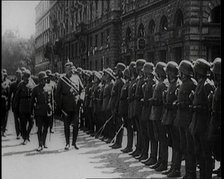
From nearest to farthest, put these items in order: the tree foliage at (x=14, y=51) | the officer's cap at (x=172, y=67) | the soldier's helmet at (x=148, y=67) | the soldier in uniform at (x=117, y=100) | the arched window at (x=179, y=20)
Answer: the tree foliage at (x=14, y=51)
the officer's cap at (x=172, y=67)
the soldier's helmet at (x=148, y=67)
the arched window at (x=179, y=20)
the soldier in uniform at (x=117, y=100)

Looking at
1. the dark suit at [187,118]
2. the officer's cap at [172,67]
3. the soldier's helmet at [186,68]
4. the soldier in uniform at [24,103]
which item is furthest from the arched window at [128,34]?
the dark suit at [187,118]

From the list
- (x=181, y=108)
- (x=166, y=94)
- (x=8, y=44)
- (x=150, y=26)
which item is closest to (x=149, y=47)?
(x=150, y=26)

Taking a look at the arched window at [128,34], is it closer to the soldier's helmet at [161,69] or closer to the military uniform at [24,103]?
the soldier's helmet at [161,69]

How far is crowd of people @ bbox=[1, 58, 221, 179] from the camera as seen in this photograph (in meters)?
5.44

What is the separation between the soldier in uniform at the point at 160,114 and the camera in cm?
673

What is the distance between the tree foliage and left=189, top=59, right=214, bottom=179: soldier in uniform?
89.1 inches

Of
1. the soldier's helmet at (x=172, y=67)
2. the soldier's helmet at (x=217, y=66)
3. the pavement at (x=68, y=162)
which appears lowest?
the pavement at (x=68, y=162)

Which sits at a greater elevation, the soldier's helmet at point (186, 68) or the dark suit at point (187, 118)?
the soldier's helmet at point (186, 68)

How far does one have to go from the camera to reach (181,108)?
19.3ft

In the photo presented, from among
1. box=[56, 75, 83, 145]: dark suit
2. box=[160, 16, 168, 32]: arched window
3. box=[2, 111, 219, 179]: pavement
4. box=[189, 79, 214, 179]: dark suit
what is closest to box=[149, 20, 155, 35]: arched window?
box=[160, 16, 168, 32]: arched window

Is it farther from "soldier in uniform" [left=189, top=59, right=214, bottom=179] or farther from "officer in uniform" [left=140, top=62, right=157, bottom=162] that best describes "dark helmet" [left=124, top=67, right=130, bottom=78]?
"soldier in uniform" [left=189, top=59, right=214, bottom=179]

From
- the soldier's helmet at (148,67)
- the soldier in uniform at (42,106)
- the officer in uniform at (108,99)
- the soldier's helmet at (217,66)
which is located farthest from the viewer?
the officer in uniform at (108,99)

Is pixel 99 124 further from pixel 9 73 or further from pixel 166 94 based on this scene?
pixel 9 73

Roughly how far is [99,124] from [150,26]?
14.1 ft
